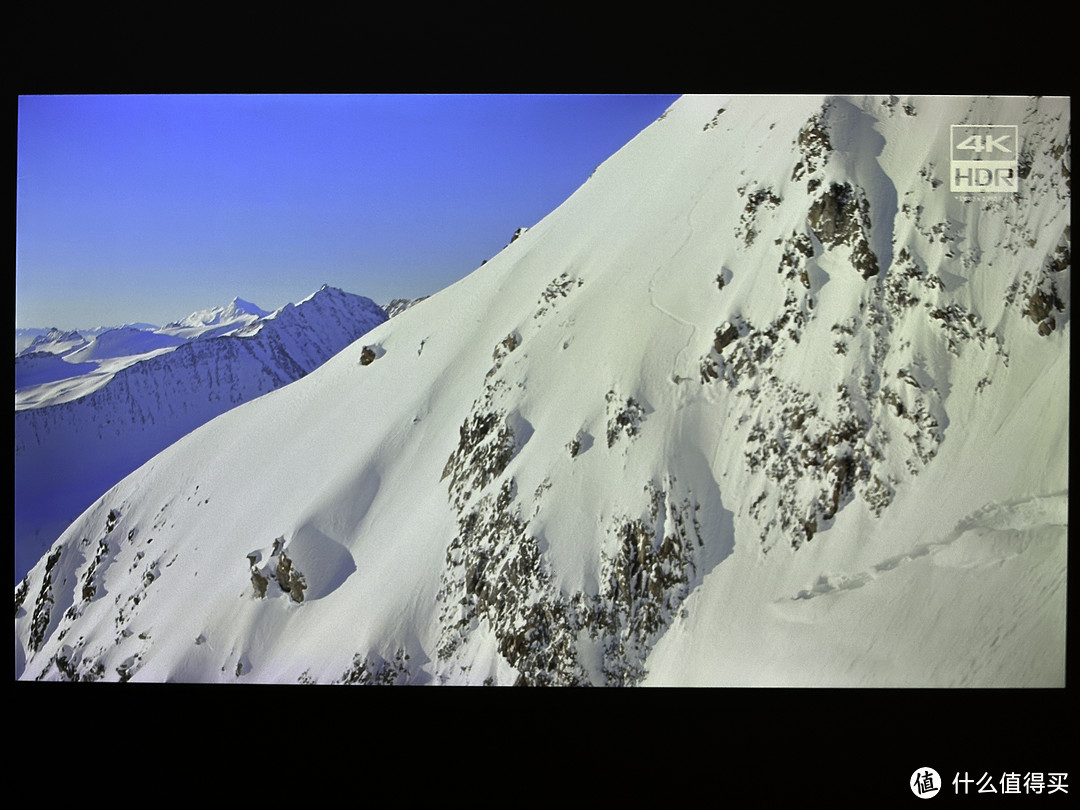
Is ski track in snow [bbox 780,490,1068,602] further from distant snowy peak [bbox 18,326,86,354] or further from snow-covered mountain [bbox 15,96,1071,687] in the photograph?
distant snowy peak [bbox 18,326,86,354]

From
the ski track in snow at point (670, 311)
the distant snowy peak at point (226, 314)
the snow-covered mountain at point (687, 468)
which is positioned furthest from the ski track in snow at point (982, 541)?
the distant snowy peak at point (226, 314)

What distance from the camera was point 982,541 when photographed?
800cm

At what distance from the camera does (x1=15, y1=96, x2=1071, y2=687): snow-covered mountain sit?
25.4ft

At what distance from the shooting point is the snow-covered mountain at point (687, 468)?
25.4 feet

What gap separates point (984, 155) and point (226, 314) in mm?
9579

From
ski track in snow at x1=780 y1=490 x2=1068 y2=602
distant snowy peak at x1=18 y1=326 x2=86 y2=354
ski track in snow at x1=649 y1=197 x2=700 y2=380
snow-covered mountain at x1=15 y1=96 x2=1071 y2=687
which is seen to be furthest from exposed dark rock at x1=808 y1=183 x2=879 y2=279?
distant snowy peak at x1=18 y1=326 x2=86 y2=354

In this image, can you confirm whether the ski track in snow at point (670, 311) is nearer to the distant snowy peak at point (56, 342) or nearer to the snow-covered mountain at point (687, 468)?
the snow-covered mountain at point (687, 468)

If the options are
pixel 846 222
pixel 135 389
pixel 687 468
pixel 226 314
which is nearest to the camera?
pixel 687 468

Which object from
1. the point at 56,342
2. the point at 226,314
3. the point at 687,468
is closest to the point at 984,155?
the point at 687,468

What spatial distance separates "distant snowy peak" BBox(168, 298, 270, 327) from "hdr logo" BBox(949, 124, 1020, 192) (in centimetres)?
875

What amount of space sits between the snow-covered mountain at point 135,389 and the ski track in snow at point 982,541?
24.5ft

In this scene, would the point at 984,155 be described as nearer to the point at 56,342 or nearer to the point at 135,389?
the point at 56,342
